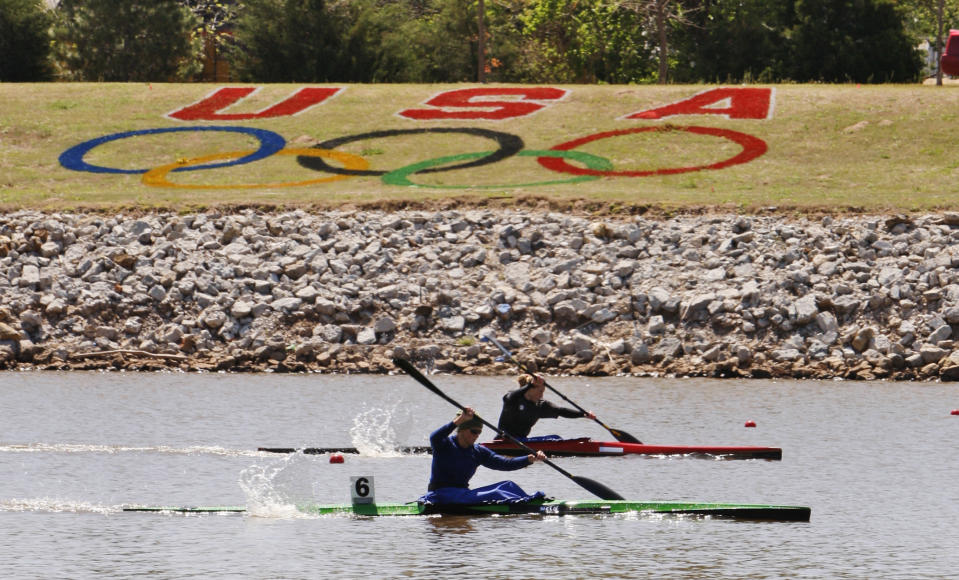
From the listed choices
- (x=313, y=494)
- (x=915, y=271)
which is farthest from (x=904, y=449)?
(x=915, y=271)

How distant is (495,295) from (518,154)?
13.6 meters

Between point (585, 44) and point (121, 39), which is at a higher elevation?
point (585, 44)

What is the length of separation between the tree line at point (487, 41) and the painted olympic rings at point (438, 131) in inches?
499

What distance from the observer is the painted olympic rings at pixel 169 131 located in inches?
1902

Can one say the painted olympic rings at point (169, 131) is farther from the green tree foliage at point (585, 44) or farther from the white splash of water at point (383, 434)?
the green tree foliage at point (585, 44)

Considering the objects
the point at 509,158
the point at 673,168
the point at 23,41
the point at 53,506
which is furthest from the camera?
the point at 23,41

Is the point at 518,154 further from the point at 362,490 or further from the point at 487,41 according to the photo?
the point at 487,41

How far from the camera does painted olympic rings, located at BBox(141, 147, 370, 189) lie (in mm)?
45281

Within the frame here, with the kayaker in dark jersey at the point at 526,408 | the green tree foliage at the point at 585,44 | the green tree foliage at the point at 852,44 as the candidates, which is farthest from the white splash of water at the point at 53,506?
the green tree foliage at the point at 585,44

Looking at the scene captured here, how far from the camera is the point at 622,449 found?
79.2 feet

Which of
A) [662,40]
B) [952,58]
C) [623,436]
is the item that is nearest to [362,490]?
[623,436]

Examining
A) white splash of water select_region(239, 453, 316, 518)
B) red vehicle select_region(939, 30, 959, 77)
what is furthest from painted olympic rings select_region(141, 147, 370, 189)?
white splash of water select_region(239, 453, 316, 518)

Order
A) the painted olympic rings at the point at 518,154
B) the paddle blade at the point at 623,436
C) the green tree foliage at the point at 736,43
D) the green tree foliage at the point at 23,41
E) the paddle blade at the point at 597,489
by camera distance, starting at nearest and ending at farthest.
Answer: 1. the paddle blade at the point at 597,489
2. the paddle blade at the point at 623,436
3. the painted olympic rings at the point at 518,154
4. the green tree foliage at the point at 23,41
5. the green tree foliage at the point at 736,43

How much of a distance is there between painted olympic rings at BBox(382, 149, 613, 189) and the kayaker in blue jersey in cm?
2444
